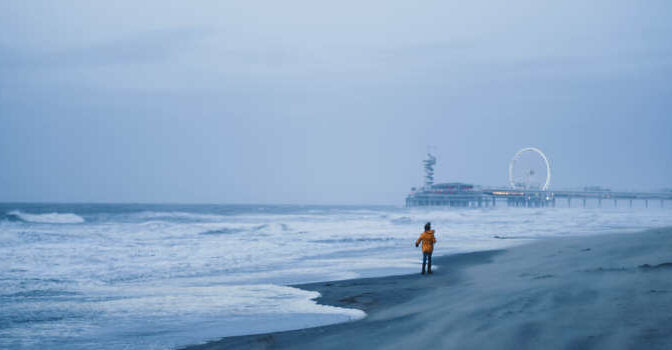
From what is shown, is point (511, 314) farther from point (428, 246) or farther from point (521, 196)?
point (521, 196)

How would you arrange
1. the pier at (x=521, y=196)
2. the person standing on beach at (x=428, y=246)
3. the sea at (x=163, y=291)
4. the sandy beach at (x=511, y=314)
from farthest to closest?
the pier at (x=521, y=196), the person standing on beach at (x=428, y=246), the sea at (x=163, y=291), the sandy beach at (x=511, y=314)

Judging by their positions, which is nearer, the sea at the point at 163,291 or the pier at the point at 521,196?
the sea at the point at 163,291

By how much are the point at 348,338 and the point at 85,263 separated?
11826 mm

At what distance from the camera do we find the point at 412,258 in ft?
59.2

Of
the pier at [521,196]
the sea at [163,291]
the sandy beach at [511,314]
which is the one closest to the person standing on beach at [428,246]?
the sea at [163,291]

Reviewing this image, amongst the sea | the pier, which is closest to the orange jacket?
the sea

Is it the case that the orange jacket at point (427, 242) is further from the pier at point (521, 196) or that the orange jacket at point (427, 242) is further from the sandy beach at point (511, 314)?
the pier at point (521, 196)

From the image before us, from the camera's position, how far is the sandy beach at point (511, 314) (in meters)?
5.42

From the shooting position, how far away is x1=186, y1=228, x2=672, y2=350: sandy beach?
5.42m

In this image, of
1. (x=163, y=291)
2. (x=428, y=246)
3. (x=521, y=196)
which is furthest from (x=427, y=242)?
(x=521, y=196)

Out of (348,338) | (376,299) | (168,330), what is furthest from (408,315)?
(168,330)

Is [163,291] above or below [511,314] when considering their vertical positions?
below

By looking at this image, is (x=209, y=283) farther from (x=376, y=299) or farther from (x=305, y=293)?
(x=376, y=299)

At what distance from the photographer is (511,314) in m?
6.55
